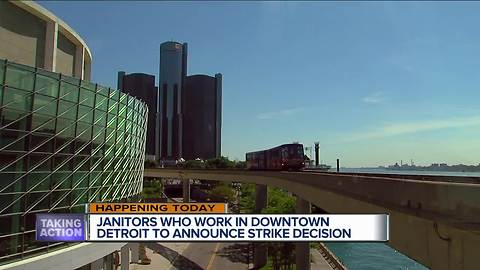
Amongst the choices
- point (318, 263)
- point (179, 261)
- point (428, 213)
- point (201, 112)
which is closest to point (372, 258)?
point (318, 263)

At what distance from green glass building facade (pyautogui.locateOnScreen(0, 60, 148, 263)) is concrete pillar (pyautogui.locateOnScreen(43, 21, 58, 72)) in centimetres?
304

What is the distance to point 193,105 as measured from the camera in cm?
17275

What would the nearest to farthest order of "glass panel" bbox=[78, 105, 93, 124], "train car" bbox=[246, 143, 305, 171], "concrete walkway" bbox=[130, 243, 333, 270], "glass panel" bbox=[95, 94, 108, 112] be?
1. "glass panel" bbox=[78, 105, 93, 124]
2. "glass panel" bbox=[95, 94, 108, 112]
3. "concrete walkway" bbox=[130, 243, 333, 270]
4. "train car" bbox=[246, 143, 305, 171]

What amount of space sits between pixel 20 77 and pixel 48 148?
12.2ft

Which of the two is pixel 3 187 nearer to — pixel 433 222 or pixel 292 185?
pixel 433 222

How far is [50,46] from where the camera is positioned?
931 inches

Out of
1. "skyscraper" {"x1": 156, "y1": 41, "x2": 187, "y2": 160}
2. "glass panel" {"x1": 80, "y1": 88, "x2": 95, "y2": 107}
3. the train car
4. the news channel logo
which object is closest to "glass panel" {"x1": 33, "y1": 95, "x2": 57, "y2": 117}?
"glass panel" {"x1": 80, "y1": 88, "x2": 95, "y2": 107}

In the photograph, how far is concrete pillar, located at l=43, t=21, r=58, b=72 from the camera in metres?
23.4

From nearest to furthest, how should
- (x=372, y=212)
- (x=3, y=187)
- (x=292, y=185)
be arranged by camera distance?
(x=372, y=212), (x=3, y=187), (x=292, y=185)

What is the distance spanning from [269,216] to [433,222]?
16.0 ft

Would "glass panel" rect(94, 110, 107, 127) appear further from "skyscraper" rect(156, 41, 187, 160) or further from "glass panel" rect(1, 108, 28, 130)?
"skyscraper" rect(156, 41, 187, 160)

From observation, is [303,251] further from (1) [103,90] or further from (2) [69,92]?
(2) [69,92]

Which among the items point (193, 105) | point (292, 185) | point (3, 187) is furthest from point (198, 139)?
point (3, 187)

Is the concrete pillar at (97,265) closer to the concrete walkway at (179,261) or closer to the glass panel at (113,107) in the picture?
the glass panel at (113,107)
